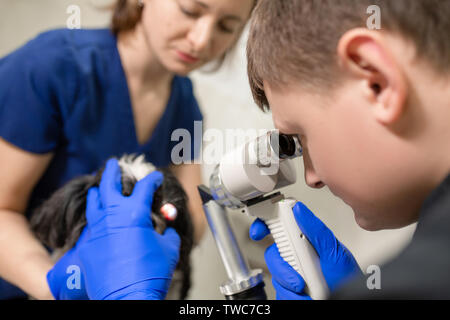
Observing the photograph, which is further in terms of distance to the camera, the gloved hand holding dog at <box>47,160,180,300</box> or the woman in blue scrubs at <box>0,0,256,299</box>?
the woman in blue scrubs at <box>0,0,256,299</box>

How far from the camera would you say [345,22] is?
43cm

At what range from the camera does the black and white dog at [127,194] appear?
813 mm

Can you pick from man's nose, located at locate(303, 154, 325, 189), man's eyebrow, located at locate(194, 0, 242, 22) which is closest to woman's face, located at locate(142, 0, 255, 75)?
man's eyebrow, located at locate(194, 0, 242, 22)

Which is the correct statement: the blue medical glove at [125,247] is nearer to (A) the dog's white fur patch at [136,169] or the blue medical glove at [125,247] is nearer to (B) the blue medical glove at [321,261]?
(A) the dog's white fur patch at [136,169]

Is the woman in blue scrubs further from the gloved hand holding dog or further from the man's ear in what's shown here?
the man's ear

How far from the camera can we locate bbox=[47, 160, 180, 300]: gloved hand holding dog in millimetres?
704

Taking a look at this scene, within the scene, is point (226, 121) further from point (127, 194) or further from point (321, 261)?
point (321, 261)

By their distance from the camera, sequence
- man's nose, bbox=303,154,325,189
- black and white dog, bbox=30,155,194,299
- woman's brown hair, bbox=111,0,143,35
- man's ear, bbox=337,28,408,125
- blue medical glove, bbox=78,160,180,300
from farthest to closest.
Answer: woman's brown hair, bbox=111,0,143,35 → black and white dog, bbox=30,155,194,299 → blue medical glove, bbox=78,160,180,300 → man's nose, bbox=303,154,325,189 → man's ear, bbox=337,28,408,125

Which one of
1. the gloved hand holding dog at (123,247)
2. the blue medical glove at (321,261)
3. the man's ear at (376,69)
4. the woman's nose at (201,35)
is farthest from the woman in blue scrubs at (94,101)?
the man's ear at (376,69)

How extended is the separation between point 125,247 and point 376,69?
0.51 m

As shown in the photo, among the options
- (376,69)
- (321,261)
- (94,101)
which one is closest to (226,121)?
(94,101)

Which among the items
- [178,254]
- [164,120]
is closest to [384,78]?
[178,254]

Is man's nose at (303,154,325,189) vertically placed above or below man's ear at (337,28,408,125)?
below

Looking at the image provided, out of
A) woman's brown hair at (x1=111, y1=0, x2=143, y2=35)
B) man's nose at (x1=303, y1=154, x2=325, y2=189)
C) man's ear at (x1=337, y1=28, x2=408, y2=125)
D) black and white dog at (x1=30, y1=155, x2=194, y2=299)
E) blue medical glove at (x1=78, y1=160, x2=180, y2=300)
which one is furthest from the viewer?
woman's brown hair at (x1=111, y1=0, x2=143, y2=35)
